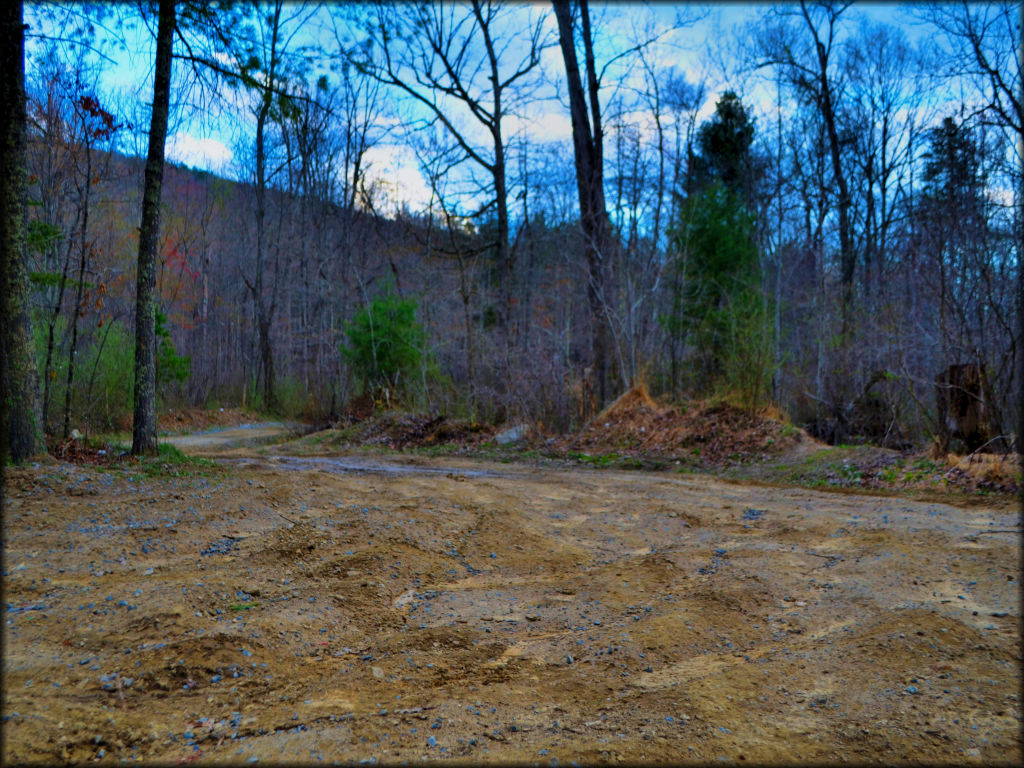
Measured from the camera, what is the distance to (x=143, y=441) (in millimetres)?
6551

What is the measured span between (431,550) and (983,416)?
6680mm

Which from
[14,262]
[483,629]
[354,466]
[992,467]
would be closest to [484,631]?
[483,629]

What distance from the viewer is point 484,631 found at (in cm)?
338

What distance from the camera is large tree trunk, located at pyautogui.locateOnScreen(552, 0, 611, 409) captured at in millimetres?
13664

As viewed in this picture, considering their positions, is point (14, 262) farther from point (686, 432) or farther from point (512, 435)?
point (686, 432)

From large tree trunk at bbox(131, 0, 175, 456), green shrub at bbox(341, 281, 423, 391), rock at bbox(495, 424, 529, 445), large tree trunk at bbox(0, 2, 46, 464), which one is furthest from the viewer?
green shrub at bbox(341, 281, 423, 391)

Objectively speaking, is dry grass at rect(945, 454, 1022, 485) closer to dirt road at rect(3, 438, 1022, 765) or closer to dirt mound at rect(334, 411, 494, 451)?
dirt road at rect(3, 438, 1022, 765)

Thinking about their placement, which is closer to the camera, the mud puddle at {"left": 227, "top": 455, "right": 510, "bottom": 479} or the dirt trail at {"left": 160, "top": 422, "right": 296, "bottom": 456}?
the mud puddle at {"left": 227, "top": 455, "right": 510, "bottom": 479}

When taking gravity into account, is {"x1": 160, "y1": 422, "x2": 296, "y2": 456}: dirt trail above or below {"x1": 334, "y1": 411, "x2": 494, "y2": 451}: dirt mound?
below

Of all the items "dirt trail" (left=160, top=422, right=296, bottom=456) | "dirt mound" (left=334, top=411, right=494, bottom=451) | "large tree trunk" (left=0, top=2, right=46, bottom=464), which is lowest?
"dirt trail" (left=160, top=422, right=296, bottom=456)

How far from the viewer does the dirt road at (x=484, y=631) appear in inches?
90.3

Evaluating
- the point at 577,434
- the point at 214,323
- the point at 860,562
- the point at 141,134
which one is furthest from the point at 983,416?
the point at 214,323

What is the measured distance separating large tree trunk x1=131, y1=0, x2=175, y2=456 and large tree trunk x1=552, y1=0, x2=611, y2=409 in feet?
27.8

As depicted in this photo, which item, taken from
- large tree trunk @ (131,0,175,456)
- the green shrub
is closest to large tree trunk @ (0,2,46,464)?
large tree trunk @ (131,0,175,456)
